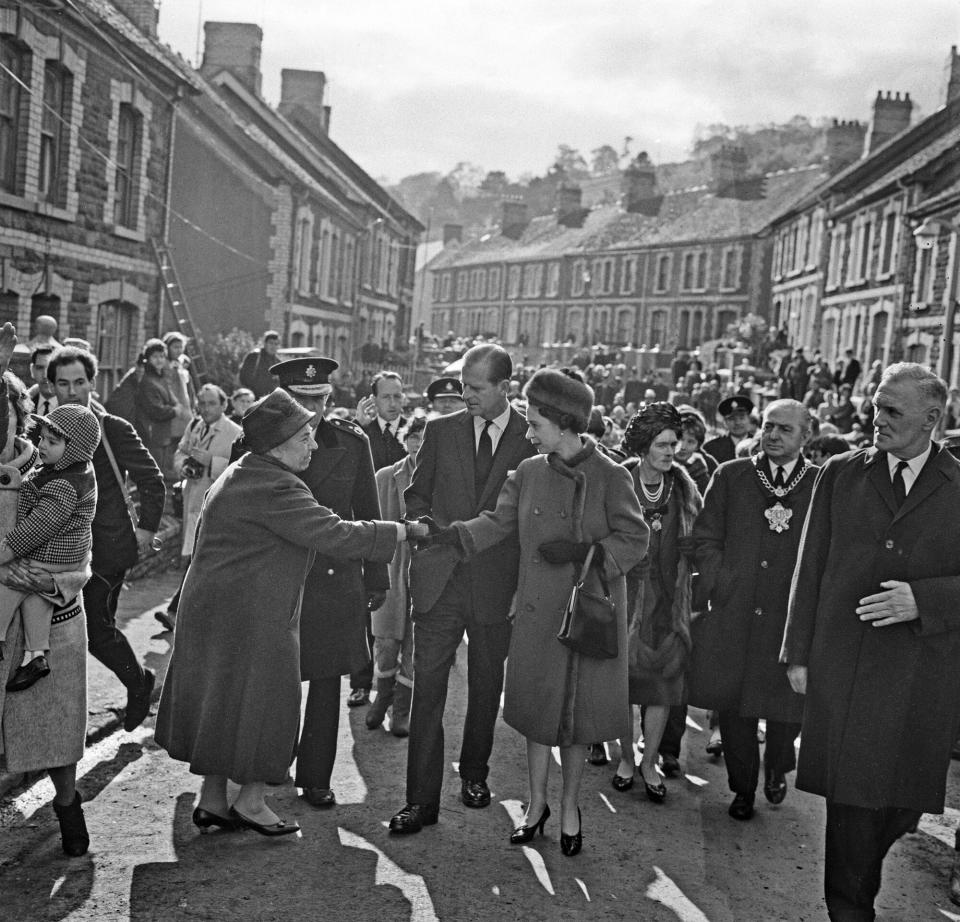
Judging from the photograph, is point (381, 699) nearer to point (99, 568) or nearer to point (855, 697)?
point (99, 568)

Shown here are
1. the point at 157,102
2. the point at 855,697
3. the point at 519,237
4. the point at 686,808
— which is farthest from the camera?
the point at 519,237

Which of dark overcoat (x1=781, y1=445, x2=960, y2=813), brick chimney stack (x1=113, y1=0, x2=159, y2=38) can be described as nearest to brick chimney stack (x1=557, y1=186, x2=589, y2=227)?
brick chimney stack (x1=113, y1=0, x2=159, y2=38)

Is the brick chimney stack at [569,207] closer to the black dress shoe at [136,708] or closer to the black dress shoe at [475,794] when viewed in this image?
the black dress shoe at [136,708]

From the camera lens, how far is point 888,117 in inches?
1581

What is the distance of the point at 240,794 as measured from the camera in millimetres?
5043

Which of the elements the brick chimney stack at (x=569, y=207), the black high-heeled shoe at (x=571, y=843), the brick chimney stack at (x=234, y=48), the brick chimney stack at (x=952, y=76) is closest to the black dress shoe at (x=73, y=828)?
the black high-heeled shoe at (x=571, y=843)

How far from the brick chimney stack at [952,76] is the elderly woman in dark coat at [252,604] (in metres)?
34.5

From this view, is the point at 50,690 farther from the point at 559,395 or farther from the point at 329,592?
the point at 559,395

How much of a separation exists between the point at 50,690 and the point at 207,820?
966 mm

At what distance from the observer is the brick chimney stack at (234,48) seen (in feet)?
111

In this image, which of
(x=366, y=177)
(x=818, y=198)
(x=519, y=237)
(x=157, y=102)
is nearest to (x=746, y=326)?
(x=818, y=198)

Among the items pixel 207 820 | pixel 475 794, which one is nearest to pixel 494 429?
pixel 475 794

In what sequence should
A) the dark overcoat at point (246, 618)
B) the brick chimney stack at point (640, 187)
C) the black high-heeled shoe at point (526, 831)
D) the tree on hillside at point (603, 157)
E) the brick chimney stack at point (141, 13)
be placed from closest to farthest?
the dark overcoat at point (246, 618) < the black high-heeled shoe at point (526, 831) < the brick chimney stack at point (141, 13) < the brick chimney stack at point (640, 187) < the tree on hillside at point (603, 157)

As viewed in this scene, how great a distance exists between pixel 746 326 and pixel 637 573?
38.1 metres
